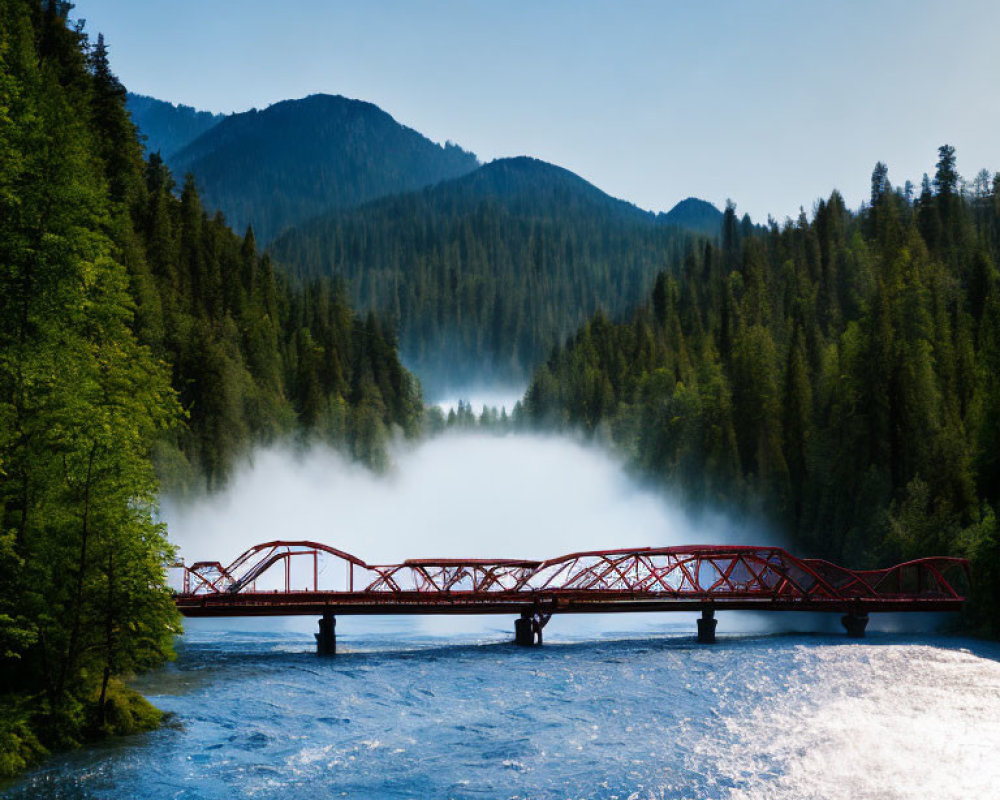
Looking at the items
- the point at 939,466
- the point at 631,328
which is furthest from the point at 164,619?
the point at 631,328

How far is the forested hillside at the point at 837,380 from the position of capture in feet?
239

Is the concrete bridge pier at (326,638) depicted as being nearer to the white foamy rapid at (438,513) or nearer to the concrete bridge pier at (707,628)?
the white foamy rapid at (438,513)

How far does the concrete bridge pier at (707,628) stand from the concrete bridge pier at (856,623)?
9.96 m

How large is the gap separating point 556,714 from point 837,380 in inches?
2732

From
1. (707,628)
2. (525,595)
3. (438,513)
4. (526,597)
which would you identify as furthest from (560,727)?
(438,513)

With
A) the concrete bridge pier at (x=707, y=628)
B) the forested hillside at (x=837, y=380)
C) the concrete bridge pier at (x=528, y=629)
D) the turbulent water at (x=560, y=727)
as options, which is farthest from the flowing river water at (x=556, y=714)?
the forested hillside at (x=837, y=380)

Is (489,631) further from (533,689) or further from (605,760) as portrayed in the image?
(605,760)

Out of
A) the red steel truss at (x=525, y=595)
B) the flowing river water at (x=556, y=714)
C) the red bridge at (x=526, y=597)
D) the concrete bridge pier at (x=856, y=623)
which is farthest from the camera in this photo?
the concrete bridge pier at (x=856, y=623)

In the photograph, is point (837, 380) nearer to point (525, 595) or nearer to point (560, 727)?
point (525, 595)

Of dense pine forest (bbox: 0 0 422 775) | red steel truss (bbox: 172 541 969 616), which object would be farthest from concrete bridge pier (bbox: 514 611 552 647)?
dense pine forest (bbox: 0 0 422 775)

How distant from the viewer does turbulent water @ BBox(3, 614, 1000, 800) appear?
89.7 feet

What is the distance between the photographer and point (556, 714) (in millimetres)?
37531

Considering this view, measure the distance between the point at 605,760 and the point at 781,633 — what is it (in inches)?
1599

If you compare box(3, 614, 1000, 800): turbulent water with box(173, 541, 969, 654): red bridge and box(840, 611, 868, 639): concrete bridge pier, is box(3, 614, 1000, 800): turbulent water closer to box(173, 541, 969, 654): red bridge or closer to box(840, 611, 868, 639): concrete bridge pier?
box(173, 541, 969, 654): red bridge
